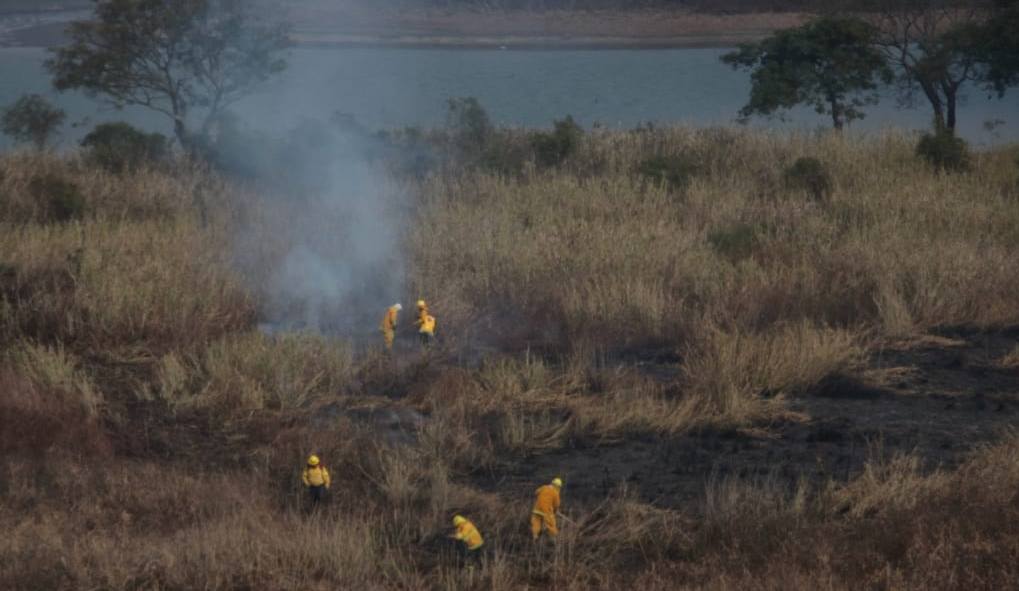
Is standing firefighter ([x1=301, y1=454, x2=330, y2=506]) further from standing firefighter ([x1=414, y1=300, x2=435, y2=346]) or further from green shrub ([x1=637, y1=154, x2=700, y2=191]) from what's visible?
green shrub ([x1=637, y1=154, x2=700, y2=191])

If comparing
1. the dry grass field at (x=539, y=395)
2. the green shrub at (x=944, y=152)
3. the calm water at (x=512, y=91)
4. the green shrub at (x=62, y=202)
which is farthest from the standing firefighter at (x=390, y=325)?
the calm water at (x=512, y=91)

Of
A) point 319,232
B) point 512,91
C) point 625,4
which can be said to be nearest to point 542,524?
point 319,232

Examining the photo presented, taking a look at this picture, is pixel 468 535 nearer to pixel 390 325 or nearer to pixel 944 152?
pixel 390 325

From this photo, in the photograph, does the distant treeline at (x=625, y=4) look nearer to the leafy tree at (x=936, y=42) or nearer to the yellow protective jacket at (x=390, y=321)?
the leafy tree at (x=936, y=42)

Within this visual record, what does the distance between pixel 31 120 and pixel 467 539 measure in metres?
14.7

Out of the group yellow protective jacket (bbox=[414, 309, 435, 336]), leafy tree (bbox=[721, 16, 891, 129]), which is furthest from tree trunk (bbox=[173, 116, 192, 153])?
yellow protective jacket (bbox=[414, 309, 435, 336])

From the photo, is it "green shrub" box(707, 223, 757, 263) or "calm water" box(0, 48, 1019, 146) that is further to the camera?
"calm water" box(0, 48, 1019, 146)

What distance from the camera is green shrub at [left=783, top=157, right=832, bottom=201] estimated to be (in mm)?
14133

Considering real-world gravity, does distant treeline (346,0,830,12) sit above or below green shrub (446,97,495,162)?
above

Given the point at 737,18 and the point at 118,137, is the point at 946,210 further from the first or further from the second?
the point at 737,18

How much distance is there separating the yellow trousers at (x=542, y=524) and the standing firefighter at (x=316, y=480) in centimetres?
115

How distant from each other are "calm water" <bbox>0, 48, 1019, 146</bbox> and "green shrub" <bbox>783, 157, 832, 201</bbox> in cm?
439

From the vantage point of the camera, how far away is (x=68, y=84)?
17297 millimetres

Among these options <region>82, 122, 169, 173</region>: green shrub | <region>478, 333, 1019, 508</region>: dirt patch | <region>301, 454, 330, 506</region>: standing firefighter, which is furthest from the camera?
<region>82, 122, 169, 173</region>: green shrub
